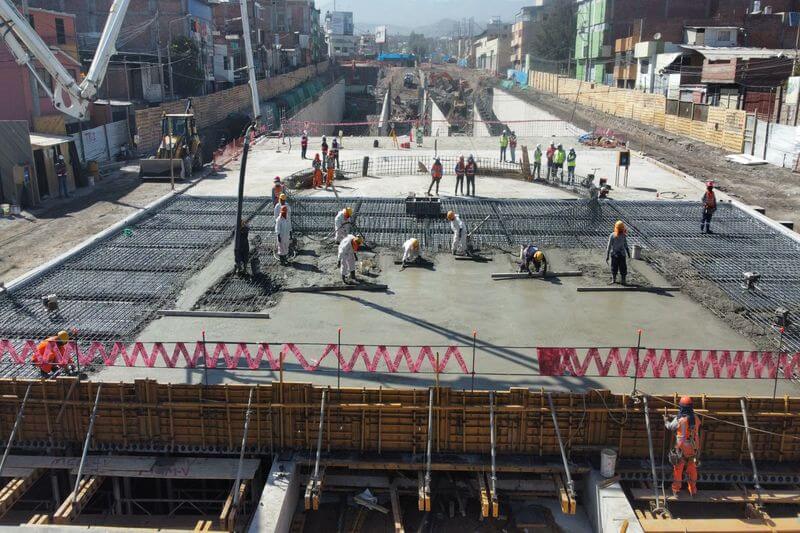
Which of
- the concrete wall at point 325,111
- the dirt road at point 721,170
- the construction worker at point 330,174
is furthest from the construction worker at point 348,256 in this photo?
the concrete wall at point 325,111

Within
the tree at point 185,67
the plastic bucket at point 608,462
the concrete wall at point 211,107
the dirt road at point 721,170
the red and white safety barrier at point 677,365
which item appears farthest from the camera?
the tree at point 185,67

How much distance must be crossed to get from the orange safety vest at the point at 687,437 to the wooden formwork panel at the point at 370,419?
669 millimetres

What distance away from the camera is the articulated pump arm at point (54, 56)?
1027 inches

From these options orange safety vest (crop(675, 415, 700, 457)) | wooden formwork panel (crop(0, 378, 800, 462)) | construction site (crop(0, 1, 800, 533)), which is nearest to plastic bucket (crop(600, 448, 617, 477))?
construction site (crop(0, 1, 800, 533))

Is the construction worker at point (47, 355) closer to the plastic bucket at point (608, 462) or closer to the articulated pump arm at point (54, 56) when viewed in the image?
the plastic bucket at point (608, 462)

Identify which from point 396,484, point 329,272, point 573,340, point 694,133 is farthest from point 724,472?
point 694,133

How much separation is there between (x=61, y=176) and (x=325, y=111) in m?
42.6

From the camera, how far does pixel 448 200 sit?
23531mm

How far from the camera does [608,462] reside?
955 centimetres

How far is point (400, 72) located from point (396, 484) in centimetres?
10738

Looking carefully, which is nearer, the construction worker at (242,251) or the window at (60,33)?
the construction worker at (242,251)

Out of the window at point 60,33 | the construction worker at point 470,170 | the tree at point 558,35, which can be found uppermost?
the tree at point 558,35

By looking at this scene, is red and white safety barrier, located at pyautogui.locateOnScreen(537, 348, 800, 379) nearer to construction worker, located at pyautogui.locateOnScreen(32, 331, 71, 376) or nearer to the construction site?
the construction site

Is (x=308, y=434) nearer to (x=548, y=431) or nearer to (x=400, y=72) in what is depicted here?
(x=548, y=431)
